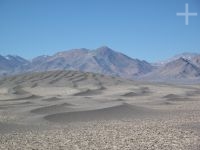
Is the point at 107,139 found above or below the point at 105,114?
below

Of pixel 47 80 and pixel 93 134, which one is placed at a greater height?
pixel 47 80

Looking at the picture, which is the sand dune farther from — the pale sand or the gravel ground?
the gravel ground

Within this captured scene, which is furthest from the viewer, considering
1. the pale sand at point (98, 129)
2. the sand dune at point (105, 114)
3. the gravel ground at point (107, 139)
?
the sand dune at point (105, 114)

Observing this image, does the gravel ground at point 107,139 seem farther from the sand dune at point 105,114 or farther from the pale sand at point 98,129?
the sand dune at point 105,114

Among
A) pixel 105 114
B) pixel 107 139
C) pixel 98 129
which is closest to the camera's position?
pixel 107 139

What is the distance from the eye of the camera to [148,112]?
97.6 feet

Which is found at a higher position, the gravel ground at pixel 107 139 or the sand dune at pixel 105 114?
the sand dune at pixel 105 114

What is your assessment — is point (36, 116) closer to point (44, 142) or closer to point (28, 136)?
point (28, 136)

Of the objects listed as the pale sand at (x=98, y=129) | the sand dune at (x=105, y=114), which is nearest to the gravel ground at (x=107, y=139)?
the pale sand at (x=98, y=129)

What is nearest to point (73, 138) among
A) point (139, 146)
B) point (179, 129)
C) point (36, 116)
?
point (139, 146)

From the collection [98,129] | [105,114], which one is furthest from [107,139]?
[105,114]

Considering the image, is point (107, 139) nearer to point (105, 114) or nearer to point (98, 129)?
point (98, 129)

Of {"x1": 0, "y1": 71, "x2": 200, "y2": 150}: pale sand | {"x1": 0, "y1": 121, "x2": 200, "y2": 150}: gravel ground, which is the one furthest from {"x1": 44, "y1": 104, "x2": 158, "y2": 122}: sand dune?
{"x1": 0, "y1": 121, "x2": 200, "y2": 150}: gravel ground

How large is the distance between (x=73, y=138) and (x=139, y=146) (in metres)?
3.37
